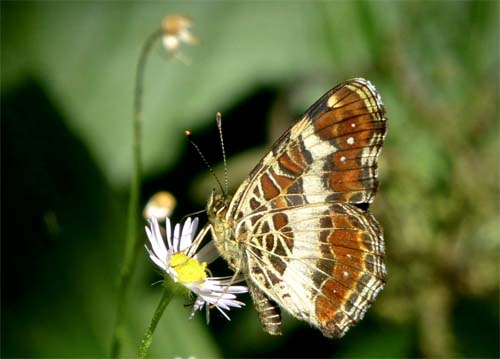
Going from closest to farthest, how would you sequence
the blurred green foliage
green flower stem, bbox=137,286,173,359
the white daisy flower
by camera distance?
1. green flower stem, bbox=137,286,173,359
2. the white daisy flower
3. the blurred green foliage

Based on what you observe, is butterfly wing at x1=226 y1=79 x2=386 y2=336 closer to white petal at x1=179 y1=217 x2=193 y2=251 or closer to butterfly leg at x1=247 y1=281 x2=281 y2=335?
butterfly leg at x1=247 y1=281 x2=281 y2=335

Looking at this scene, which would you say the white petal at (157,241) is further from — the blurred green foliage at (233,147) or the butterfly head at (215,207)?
the blurred green foliage at (233,147)

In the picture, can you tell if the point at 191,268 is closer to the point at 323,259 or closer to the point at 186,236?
the point at 186,236

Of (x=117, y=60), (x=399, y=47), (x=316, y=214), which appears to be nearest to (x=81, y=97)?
(x=117, y=60)

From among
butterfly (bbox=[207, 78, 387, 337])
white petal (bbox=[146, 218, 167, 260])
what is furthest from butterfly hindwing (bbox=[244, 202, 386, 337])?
white petal (bbox=[146, 218, 167, 260])

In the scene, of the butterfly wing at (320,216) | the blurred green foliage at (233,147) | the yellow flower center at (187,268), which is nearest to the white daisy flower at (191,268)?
the yellow flower center at (187,268)

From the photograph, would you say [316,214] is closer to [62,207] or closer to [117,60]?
[62,207]

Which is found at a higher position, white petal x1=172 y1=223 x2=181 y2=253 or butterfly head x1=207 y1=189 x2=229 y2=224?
butterfly head x1=207 y1=189 x2=229 y2=224
